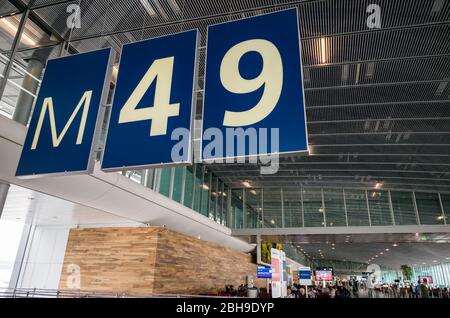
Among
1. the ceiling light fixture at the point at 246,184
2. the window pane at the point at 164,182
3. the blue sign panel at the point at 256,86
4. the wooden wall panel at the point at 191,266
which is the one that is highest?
the ceiling light fixture at the point at 246,184

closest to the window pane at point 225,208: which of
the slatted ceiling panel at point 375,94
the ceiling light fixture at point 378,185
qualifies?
the ceiling light fixture at point 378,185

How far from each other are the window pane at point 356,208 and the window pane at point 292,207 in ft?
10.7

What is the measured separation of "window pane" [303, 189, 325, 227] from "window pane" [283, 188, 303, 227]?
418mm

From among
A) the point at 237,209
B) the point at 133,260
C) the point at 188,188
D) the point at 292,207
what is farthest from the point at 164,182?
the point at 292,207

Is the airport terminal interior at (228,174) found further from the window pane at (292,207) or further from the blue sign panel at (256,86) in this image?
the blue sign panel at (256,86)

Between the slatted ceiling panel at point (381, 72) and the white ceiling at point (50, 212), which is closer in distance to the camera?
the slatted ceiling panel at point (381, 72)

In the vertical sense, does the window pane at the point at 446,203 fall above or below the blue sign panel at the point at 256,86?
above

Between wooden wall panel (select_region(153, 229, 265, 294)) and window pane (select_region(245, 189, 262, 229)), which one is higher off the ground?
window pane (select_region(245, 189, 262, 229))

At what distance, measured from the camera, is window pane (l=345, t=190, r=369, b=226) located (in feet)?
65.7

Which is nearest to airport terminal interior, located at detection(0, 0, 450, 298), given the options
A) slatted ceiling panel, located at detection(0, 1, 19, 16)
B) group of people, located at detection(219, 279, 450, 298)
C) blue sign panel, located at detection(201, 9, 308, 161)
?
slatted ceiling panel, located at detection(0, 1, 19, 16)

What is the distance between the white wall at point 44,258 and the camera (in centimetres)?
1308

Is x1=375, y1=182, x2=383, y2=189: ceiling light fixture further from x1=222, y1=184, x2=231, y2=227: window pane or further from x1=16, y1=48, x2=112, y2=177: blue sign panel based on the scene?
x1=16, y1=48, x2=112, y2=177: blue sign panel

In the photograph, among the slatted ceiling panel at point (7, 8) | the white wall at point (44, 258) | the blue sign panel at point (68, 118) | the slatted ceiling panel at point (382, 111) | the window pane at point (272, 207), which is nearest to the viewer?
the blue sign panel at point (68, 118)
